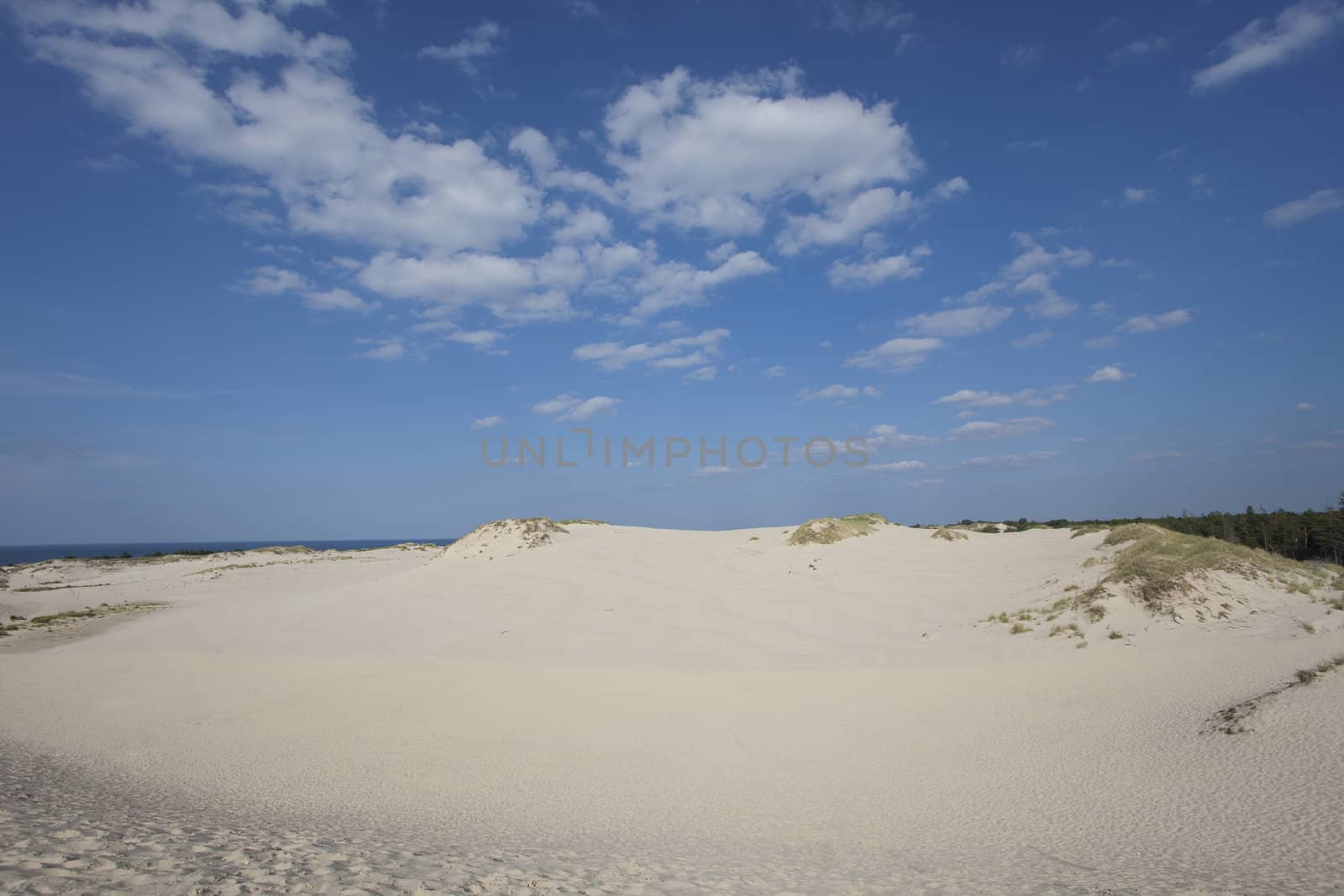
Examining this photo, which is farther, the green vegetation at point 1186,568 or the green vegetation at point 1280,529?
the green vegetation at point 1280,529

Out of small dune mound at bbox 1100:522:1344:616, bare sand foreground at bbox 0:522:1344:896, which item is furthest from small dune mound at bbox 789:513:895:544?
small dune mound at bbox 1100:522:1344:616

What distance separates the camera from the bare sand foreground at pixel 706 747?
417 cm

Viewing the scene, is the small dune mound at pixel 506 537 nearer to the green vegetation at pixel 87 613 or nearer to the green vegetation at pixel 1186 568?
the green vegetation at pixel 87 613

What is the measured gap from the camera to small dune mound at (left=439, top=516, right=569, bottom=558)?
22.5 m

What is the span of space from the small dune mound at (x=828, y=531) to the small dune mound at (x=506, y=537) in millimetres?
9022

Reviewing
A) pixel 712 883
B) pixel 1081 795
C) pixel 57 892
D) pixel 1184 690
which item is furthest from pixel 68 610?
pixel 1184 690

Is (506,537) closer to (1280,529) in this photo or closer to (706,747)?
(706,747)

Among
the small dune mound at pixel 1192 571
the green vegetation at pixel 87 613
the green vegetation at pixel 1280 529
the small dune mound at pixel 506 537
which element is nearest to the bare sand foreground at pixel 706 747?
the small dune mound at pixel 1192 571

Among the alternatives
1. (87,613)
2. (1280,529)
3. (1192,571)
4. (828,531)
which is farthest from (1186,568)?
(1280,529)

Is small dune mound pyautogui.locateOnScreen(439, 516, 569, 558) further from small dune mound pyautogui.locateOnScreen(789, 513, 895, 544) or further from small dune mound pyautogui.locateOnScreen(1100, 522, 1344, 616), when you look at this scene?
small dune mound pyautogui.locateOnScreen(1100, 522, 1344, 616)

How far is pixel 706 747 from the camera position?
22.6 feet

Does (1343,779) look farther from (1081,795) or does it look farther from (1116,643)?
(1116,643)

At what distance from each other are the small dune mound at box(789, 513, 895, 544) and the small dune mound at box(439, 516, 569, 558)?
29.6ft

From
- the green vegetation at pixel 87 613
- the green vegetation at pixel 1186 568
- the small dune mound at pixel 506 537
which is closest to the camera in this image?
the green vegetation at pixel 1186 568
